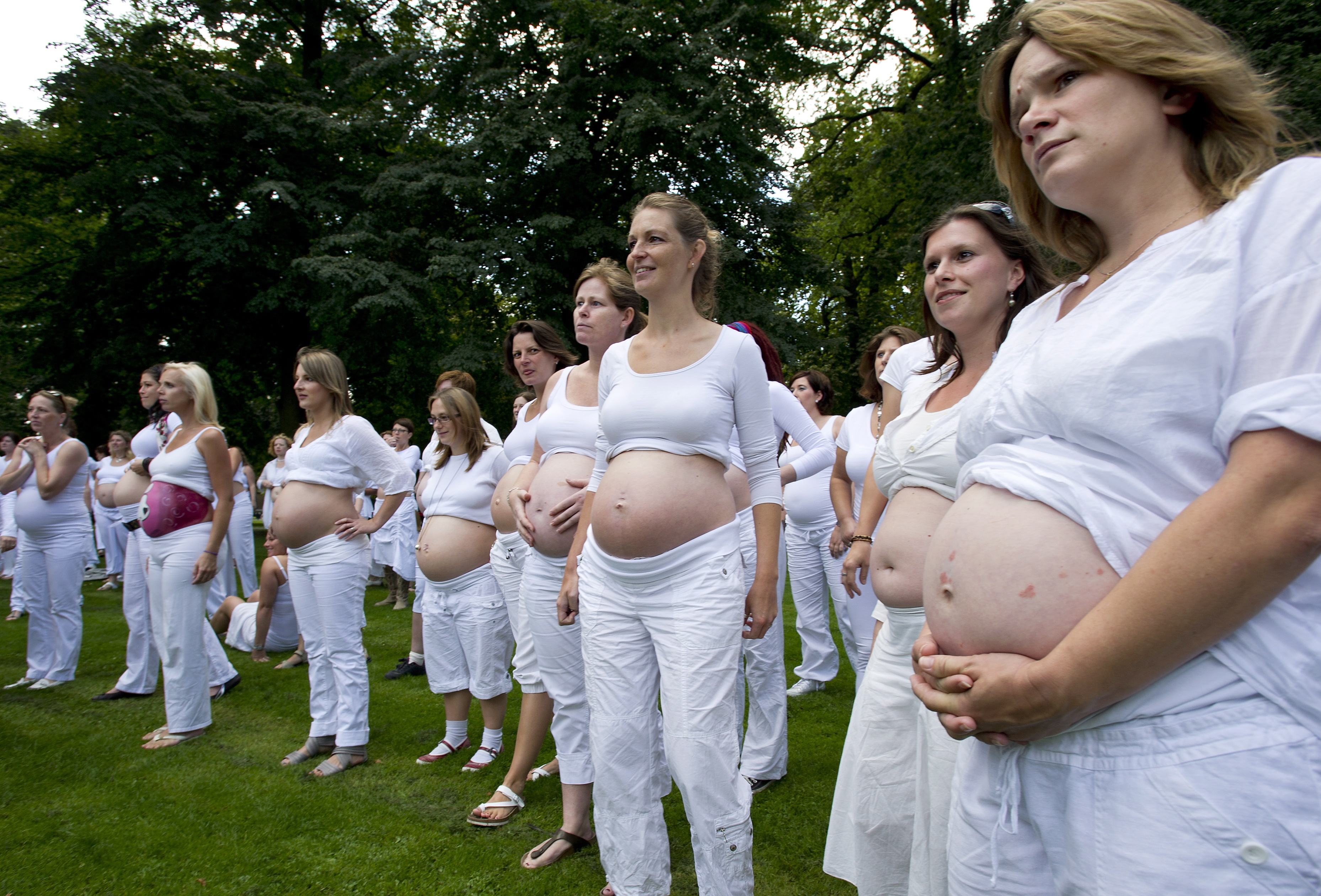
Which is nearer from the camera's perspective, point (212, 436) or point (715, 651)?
point (715, 651)

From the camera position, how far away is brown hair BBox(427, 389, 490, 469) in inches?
208

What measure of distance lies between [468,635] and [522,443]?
3.99ft

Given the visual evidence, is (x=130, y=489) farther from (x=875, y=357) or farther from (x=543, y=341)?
(x=875, y=357)

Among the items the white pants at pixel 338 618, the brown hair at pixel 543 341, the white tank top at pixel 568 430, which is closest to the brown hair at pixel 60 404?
the white pants at pixel 338 618

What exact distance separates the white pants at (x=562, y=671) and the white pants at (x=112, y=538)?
1282cm

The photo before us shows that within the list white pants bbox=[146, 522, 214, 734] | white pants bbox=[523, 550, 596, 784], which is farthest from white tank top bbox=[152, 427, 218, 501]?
white pants bbox=[523, 550, 596, 784]

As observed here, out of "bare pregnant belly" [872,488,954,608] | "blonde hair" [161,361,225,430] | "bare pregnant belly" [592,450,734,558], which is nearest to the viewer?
"bare pregnant belly" [872,488,954,608]

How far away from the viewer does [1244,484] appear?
1.07 m

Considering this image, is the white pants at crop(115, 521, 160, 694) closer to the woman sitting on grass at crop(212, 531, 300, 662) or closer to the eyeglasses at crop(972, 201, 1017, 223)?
the woman sitting on grass at crop(212, 531, 300, 662)

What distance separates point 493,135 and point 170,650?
523 inches

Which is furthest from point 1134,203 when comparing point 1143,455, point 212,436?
point 212,436

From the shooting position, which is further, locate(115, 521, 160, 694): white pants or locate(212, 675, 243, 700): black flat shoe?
locate(115, 521, 160, 694): white pants

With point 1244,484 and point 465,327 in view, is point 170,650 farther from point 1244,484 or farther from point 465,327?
point 465,327

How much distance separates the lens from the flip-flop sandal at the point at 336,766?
4836 millimetres
